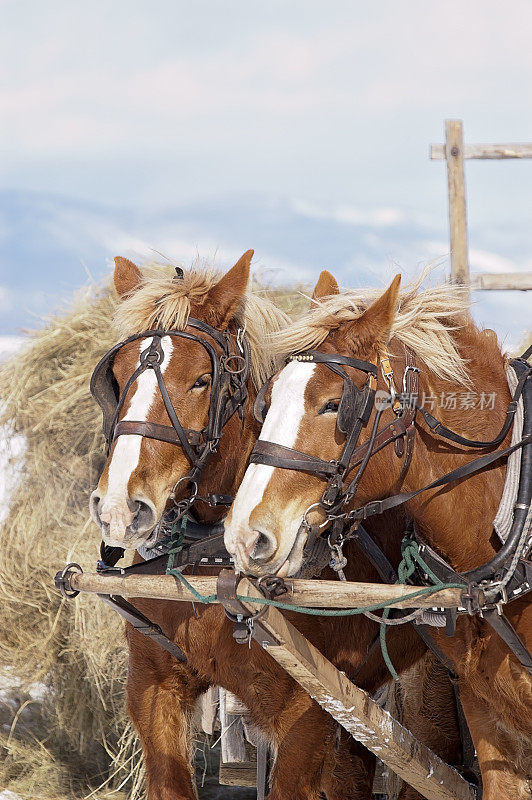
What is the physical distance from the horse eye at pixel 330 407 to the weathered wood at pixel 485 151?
4231 mm

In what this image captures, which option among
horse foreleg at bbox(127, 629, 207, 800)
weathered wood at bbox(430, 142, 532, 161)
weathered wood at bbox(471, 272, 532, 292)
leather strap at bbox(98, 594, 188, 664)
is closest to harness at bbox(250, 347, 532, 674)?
leather strap at bbox(98, 594, 188, 664)

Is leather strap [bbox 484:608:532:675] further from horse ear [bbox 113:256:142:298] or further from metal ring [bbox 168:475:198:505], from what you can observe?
horse ear [bbox 113:256:142:298]

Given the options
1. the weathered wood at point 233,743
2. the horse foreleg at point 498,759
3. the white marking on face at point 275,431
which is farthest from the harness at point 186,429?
the horse foreleg at point 498,759

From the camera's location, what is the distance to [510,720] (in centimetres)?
244

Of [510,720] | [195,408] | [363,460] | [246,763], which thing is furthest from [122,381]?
[246,763]

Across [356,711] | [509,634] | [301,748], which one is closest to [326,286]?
[509,634]

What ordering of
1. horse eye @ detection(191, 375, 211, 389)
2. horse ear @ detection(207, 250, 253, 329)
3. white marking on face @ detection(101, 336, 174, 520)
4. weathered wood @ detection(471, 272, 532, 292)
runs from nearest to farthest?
white marking on face @ detection(101, 336, 174, 520) < horse eye @ detection(191, 375, 211, 389) < horse ear @ detection(207, 250, 253, 329) < weathered wood @ detection(471, 272, 532, 292)

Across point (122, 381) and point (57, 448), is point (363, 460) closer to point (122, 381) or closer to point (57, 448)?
point (122, 381)

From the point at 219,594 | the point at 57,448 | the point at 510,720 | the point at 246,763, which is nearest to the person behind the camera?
the point at 219,594

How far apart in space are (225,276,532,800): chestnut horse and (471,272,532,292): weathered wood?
3297 millimetres

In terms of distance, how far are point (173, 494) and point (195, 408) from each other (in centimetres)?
29

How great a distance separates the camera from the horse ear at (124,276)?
3215 mm

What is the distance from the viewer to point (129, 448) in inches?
97.6

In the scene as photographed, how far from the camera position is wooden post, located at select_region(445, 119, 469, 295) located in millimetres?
5926
